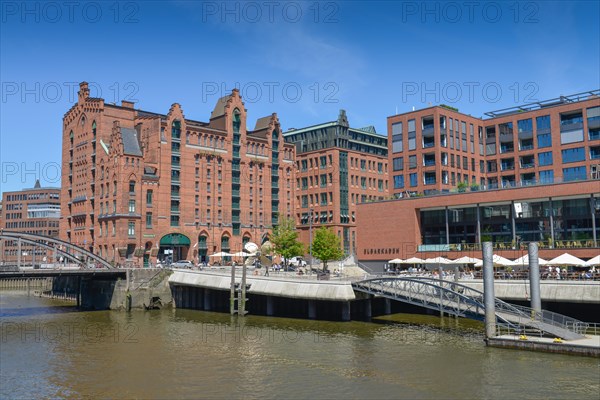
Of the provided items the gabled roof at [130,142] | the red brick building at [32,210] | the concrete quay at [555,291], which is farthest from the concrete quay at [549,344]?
the red brick building at [32,210]

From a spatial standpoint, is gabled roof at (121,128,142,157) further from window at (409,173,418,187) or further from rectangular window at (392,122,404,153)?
window at (409,173,418,187)

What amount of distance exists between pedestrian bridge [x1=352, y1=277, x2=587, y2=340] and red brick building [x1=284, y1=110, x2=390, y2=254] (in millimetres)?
61596

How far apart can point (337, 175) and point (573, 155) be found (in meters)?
43.5

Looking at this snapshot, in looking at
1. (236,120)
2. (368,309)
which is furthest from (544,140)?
(236,120)

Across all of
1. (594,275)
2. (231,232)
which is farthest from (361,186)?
Answer: (594,275)

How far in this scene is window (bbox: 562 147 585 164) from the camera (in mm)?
86562

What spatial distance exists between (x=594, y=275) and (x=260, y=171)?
7361 centimetres

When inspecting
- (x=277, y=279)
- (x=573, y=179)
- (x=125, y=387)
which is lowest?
(x=125, y=387)

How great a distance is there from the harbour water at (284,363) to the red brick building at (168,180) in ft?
145

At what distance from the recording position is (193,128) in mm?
105438

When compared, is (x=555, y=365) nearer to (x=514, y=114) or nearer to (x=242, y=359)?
(x=242, y=359)

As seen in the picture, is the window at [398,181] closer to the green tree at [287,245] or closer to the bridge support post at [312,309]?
the green tree at [287,245]

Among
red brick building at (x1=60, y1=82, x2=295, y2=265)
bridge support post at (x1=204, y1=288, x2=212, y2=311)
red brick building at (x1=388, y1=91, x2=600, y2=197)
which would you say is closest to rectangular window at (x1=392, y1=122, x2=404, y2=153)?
red brick building at (x1=388, y1=91, x2=600, y2=197)

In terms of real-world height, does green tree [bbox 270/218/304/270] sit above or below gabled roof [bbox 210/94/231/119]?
below
